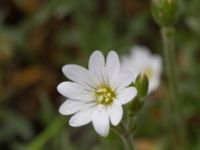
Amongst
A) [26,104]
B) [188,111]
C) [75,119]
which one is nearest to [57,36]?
[26,104]

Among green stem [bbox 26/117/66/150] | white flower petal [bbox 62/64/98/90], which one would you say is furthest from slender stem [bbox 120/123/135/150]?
green stem [bbox 26/117/66/150]

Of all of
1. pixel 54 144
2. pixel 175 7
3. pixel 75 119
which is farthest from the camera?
pixel 54 144

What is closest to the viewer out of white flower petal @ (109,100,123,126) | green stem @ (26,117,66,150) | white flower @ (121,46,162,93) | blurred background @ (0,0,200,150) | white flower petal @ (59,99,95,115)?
white flower petal @ (109,100,123,126)

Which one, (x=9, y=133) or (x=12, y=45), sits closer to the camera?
(x=9, y=133)

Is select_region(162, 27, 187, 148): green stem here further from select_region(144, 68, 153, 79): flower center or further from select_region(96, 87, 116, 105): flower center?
select_region(144, 68, 153, 79): flower center

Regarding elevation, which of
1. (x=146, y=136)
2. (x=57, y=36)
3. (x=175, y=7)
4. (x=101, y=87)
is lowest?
(x=146, y=136)

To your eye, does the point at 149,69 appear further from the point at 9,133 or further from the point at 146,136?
the point at 9,133

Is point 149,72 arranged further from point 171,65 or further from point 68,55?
point 171,65

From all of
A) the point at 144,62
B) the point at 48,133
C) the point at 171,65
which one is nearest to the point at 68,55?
the point at 144,62
